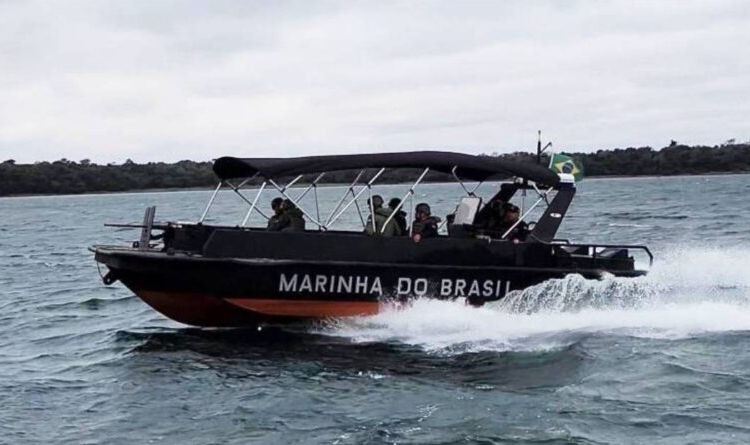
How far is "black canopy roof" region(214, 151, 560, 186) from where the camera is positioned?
15766mm

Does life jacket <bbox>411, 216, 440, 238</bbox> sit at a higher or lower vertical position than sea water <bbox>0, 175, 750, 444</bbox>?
higher

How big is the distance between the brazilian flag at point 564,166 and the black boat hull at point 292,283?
185cm

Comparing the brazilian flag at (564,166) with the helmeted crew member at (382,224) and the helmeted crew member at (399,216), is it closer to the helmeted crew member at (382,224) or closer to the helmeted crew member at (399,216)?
the helmeted crew member at (399,216)

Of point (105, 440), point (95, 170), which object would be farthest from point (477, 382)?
point (95, 170)

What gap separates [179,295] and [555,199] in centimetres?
605

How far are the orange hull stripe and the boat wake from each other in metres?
0.16

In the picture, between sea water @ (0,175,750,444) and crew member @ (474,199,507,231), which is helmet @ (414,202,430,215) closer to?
crew member @ (474,199,507,231)

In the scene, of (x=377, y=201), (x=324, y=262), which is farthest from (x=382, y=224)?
(x=324, y=262)

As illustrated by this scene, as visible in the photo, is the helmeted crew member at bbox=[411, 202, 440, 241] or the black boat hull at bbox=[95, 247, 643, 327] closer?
the black boat hull at bbox=[95, 247, 643, 327]

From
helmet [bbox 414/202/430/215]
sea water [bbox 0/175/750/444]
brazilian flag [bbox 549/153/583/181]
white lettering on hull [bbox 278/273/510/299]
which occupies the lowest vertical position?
sea water [bbox 0/175/750/444]

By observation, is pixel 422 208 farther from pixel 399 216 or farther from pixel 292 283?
pixel 292 283

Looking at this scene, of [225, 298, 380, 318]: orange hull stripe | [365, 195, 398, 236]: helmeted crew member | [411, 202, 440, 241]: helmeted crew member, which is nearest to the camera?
[225, 298, 380, 318]: orange hull stripe

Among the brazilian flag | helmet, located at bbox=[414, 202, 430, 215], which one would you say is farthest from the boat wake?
the brazilian flag

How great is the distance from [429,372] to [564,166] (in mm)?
5245
